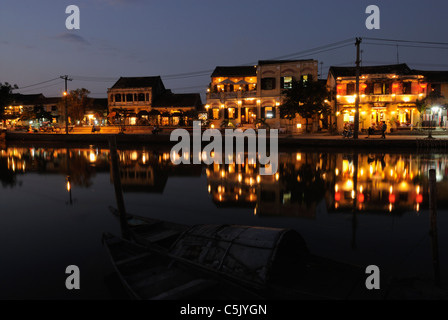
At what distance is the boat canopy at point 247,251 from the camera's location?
21.6ft

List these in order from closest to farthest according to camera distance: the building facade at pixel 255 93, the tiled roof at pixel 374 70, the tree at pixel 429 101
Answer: the tree at pixel 429 101 → the tiled roof at pixel 374 70 → the building facade at pixel 255 93

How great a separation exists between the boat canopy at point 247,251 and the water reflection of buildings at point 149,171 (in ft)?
37.1

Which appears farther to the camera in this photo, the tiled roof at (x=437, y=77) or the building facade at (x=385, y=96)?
the tiled roof at (x=437, y=77)

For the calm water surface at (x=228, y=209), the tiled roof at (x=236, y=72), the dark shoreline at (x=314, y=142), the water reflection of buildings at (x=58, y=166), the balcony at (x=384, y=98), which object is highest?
the tiled roof at (x=236, y=72)

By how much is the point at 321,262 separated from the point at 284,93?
1510 inches

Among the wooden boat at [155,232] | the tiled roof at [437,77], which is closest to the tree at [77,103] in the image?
the tiled roof at [437,77]

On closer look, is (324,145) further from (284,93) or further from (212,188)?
(212,188)

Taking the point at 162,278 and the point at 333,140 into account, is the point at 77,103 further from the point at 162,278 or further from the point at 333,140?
the point at 162,278

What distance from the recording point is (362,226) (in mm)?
11633

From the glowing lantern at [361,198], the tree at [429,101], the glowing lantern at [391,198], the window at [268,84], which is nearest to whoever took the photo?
the glowing lantern at [391,198]

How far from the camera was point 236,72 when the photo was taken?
2019 inches

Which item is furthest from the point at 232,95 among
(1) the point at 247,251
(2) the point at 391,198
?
(1) the point at 247,251

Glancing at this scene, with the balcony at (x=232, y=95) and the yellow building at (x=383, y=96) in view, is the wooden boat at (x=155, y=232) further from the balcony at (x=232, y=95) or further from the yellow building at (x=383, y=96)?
the balcony at (x=232, y=95)
